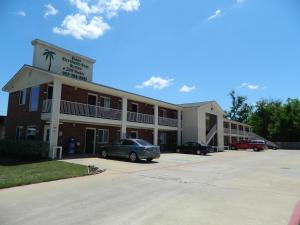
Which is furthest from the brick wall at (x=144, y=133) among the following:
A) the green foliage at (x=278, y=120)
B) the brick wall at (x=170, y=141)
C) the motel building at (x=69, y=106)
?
the green foliage at (x=278, y=120)

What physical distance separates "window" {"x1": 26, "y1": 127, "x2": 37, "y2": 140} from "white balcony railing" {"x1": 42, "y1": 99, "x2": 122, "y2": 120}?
2.44 m

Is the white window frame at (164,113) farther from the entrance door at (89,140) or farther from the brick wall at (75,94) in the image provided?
the entrance door at (89,140)

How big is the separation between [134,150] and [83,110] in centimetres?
524

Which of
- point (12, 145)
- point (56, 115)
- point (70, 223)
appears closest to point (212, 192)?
point (70, 223)

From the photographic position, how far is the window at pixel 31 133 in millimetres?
20281

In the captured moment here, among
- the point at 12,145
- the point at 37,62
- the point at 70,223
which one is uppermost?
the point at 37,62

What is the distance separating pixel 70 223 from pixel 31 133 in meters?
16.8

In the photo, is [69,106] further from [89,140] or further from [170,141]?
[170,141]

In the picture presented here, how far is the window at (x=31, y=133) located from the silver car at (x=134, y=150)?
585 cm

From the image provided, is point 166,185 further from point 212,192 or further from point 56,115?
point 56,115

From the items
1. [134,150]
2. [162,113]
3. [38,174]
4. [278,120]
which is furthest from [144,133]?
[278,120]

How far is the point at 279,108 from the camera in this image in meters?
60.9

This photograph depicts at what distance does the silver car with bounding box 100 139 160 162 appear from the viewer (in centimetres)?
1783

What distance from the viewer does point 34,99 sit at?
819 inches
